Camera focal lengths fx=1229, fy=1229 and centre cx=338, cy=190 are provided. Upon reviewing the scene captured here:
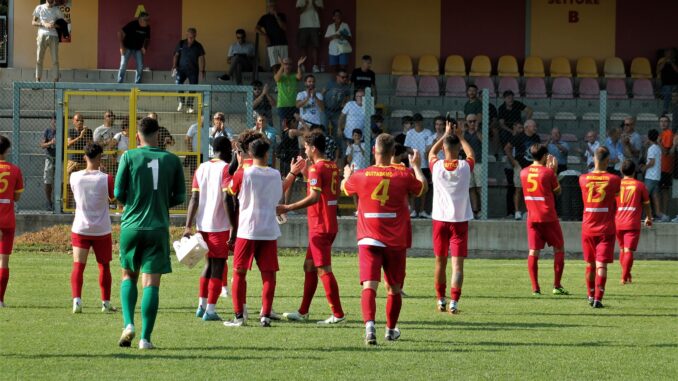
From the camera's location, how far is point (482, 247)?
23.9 metres

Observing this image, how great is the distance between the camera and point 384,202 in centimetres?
1150

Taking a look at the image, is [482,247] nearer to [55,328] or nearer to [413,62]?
[413,62]

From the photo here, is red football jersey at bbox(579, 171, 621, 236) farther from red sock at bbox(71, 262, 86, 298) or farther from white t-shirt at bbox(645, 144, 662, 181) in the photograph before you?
white t-shirt at bbox(645, 144, 662, 181)

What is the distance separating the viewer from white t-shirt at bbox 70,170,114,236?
13672 millimetres

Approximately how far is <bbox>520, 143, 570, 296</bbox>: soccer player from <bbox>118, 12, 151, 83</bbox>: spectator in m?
14.5

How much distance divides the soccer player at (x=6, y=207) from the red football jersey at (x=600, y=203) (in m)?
7.10

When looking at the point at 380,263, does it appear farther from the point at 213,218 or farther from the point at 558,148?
the point at 558,148

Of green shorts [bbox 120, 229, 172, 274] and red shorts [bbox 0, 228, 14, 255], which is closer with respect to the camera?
green shorts [bbox 120, 229, 172, 274]

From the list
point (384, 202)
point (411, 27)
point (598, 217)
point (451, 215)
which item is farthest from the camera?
point (411, 27)

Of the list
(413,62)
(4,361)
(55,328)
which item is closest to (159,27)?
(413,62)

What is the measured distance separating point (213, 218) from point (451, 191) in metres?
2.99

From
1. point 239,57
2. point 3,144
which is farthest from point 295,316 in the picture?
point 239,57

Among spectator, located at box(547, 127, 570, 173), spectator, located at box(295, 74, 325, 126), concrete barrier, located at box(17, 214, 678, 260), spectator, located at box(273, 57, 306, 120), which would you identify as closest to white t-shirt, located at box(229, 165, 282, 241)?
concrete barrier, located at box(17, 214, 678, 260)

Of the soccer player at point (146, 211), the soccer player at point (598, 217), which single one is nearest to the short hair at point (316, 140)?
the soccer player at point (146, 211)
